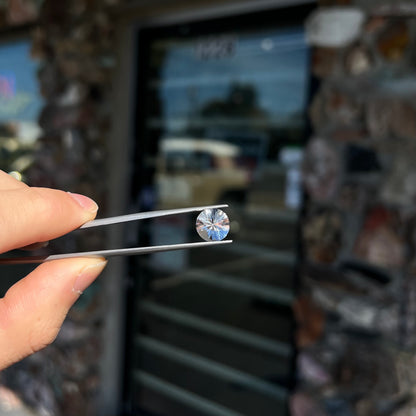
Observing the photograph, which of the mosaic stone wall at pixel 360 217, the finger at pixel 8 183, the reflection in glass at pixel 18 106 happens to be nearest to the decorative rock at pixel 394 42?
the mosaic stone wall at pixel 360 217

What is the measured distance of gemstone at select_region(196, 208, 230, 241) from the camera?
0.51 m

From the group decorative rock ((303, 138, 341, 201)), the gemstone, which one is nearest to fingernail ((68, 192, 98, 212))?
the gemstone

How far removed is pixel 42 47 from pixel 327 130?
1871 mm

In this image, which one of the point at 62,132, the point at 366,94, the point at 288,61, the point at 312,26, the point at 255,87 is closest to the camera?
the point at 366,94

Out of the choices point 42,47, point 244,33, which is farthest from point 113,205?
point 244,33

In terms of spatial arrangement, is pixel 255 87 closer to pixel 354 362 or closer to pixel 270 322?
pixel 270 322

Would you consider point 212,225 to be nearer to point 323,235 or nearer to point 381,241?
point 381,241

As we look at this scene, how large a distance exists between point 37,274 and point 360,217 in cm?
176

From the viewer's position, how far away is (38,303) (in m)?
0.49

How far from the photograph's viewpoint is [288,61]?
8.36 ft

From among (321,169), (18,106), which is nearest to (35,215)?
(321,169)

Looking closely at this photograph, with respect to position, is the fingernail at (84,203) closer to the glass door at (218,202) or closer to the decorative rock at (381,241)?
the decorative rock at (381,241)

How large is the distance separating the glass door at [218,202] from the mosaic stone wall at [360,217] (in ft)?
1.19

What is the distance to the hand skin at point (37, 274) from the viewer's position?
468 millimetres
